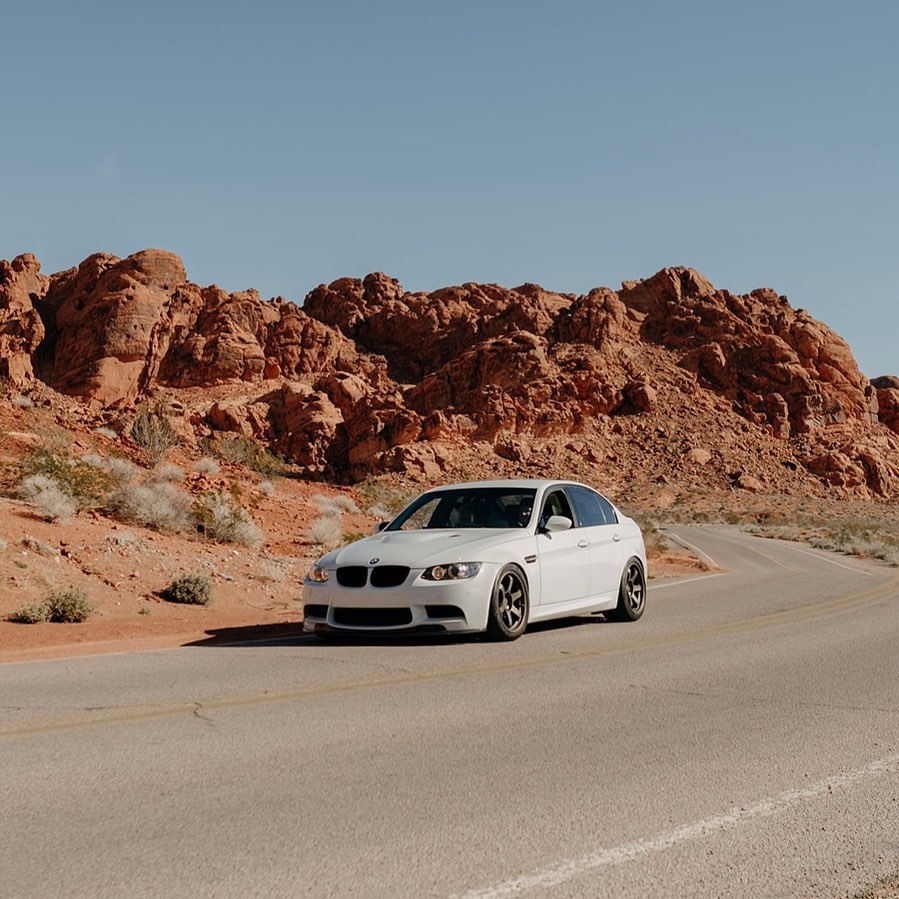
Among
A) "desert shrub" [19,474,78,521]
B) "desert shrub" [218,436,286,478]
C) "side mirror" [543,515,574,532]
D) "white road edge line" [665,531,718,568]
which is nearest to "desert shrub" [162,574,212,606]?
"desert shrub" [19,474,78,521]

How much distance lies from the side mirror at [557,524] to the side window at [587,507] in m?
0.97

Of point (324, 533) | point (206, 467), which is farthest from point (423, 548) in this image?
point (206, 467)

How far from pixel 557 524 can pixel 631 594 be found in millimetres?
2288

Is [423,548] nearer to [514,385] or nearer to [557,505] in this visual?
[557,505]

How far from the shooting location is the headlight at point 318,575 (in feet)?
33.1

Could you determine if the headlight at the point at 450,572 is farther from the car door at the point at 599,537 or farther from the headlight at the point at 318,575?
the car door at the point at 599,537

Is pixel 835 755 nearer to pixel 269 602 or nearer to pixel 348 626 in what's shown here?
pixel 348 626

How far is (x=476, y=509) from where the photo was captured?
1134 centimetres

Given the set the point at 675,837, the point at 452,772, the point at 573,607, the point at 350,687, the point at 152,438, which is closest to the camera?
the point at 675,837

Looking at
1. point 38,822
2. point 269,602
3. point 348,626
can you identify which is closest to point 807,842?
point 38,822

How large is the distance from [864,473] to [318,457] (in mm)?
41846

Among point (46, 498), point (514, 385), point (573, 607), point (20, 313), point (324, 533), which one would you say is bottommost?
point (324, 533)

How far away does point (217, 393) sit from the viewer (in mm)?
82438

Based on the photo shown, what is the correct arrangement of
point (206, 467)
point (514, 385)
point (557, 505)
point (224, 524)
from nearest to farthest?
point (557, 505) → point (224, 524) → point (206, 467) → point (514, 385)
